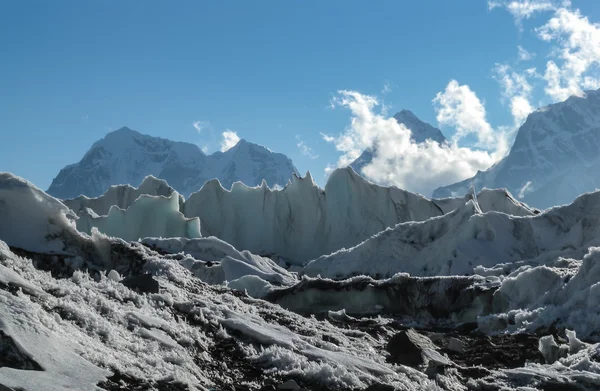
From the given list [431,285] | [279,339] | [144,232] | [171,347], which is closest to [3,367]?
[171,347]

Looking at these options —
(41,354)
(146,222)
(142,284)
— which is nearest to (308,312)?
(142,284)

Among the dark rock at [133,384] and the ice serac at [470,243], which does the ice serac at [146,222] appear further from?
the dark rock at [133,384]

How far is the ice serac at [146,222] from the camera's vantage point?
48219 millimetres

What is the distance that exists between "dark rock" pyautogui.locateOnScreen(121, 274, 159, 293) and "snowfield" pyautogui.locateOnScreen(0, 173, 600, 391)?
0.10 feet

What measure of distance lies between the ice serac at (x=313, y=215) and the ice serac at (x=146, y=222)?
7.19 metres

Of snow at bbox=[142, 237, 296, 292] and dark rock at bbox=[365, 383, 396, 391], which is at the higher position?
snow at bbox=[142, 237, 296, 292]

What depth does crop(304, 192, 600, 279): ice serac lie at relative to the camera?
110 feet

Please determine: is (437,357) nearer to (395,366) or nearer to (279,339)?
(395,366)

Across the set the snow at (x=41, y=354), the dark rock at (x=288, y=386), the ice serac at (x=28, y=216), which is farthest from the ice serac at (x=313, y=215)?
the snow at (x=41, y=354)

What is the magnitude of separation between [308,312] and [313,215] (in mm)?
29278

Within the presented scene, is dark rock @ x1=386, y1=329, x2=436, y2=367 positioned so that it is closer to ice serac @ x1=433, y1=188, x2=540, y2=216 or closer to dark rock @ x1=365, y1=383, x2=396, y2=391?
dark rock @ x1=365, y1=383, x2=396, y2=391

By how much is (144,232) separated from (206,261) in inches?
571

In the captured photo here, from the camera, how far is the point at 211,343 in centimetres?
1028

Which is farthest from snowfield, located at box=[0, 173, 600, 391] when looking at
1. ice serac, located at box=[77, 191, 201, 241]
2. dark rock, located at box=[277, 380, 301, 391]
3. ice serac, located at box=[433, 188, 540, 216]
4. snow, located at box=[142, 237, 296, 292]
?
ice serac, located at box=[433, 188, 540, 216]
